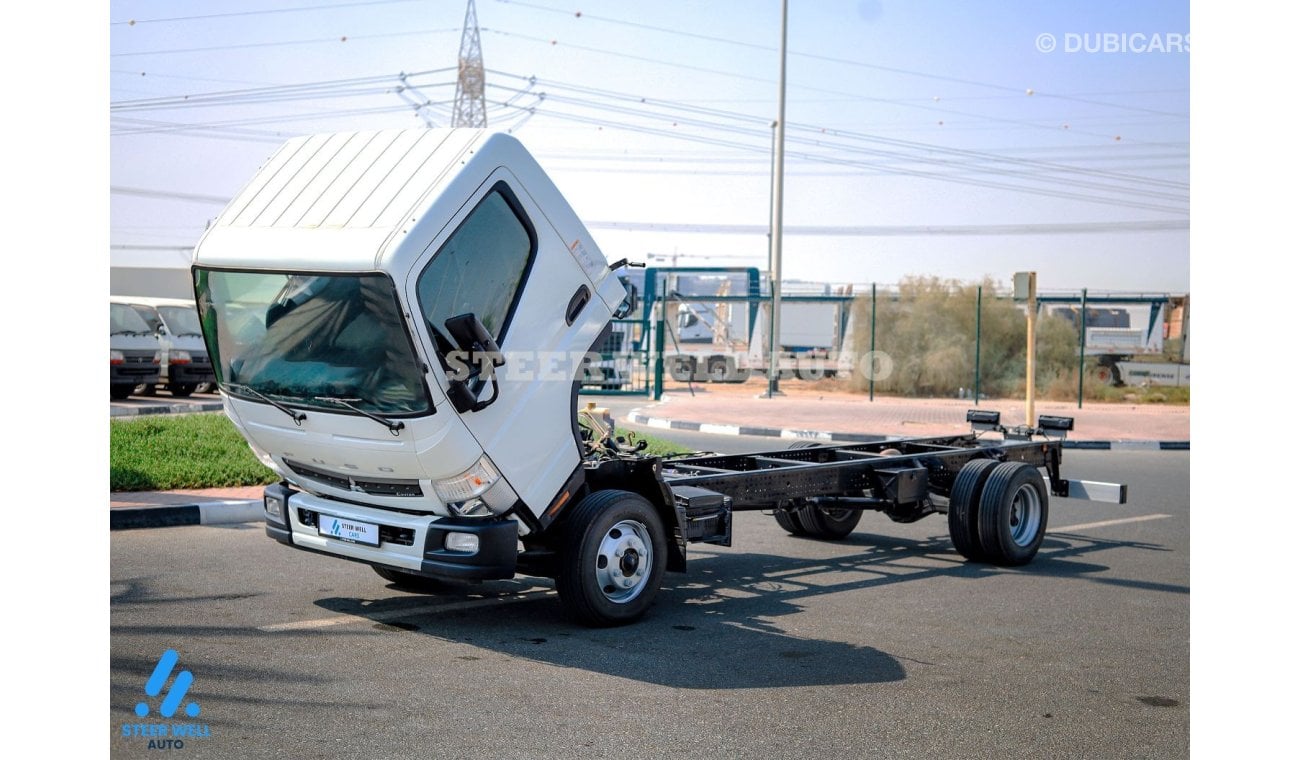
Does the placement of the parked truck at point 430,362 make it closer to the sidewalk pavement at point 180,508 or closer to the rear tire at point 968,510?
the rear tire at point 968,510

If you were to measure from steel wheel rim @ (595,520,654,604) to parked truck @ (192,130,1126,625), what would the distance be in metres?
0.01

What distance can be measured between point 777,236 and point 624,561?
22046mm

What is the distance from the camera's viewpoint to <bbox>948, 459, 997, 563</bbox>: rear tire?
8969mm

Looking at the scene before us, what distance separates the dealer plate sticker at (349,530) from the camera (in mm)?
6473

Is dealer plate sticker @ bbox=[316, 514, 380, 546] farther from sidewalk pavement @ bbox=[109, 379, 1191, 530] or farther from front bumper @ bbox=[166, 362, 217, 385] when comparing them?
front bumper @ bbox=[166, 362, 217, 385]

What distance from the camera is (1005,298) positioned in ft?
103

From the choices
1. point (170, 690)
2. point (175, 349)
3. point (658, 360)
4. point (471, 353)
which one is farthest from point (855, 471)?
point (658, 360)

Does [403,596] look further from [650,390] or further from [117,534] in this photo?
[650,390]

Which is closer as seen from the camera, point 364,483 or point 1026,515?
point 364,483

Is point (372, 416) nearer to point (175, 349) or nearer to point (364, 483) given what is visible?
point (364, 483)

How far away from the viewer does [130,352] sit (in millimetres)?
22125

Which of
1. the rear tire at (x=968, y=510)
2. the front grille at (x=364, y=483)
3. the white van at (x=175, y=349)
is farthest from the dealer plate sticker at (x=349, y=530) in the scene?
the white van at (x=175, y=349)

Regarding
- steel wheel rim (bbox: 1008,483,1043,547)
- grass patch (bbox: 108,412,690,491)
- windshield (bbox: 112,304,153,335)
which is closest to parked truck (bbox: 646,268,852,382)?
windshield (bbox: 112,304,153,335)

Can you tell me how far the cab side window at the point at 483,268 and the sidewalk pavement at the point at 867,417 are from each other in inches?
229
